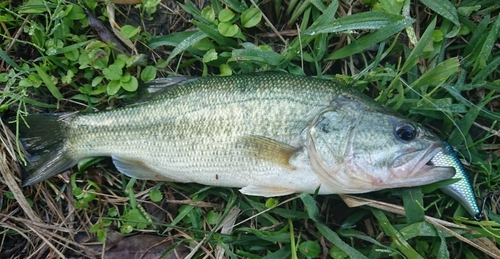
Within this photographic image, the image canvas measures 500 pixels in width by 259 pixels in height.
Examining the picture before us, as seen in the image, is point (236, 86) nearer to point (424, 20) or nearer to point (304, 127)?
point (304, 127)

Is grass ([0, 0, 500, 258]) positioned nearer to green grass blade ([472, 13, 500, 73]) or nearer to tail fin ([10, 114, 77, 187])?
green grass blade ([472, 13, 500, 73])

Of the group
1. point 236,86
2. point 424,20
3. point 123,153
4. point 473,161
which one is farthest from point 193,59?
point 473,161

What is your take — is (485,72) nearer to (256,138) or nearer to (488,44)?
(488,44)

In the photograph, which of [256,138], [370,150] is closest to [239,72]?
[256,138]

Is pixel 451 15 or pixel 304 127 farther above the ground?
pixel 451 15

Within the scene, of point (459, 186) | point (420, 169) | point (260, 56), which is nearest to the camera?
point (420, 169)

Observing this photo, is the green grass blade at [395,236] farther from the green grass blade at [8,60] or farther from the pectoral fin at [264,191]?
the green grass blade at [8,60]

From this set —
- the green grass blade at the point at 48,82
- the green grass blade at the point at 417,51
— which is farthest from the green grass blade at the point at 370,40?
the green grass blade at the point at 48,82
